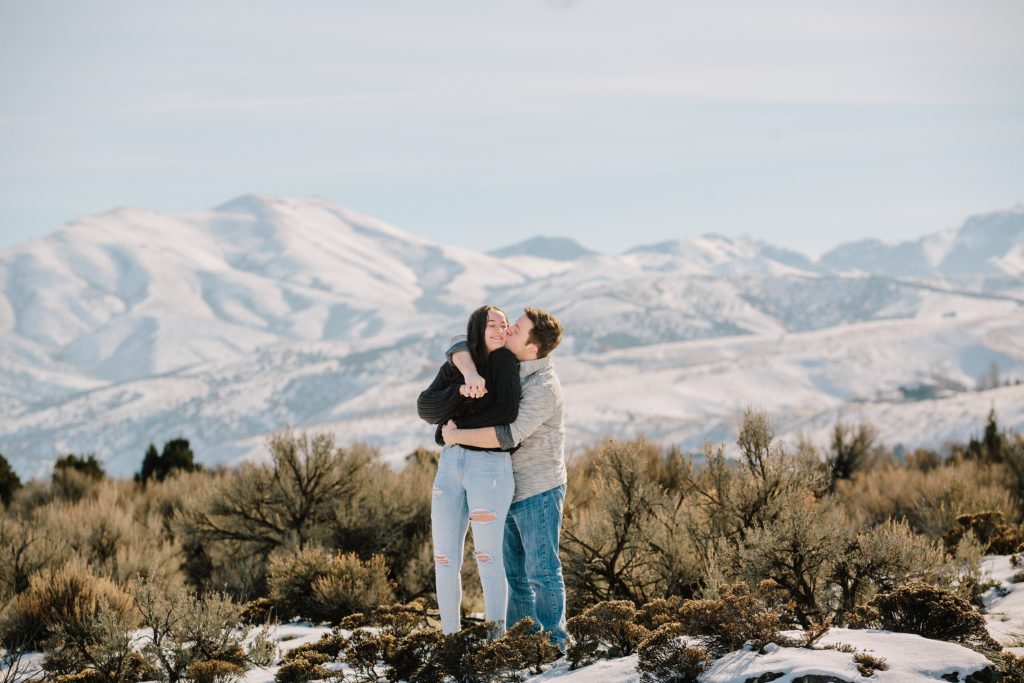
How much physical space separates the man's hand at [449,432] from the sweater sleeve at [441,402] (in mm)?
51

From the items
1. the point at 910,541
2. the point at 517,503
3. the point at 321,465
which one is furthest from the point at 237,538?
the point at 910,541

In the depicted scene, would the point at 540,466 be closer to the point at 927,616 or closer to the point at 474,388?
the point at 474,388

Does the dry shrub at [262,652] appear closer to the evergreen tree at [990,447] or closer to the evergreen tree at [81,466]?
the evergreen tree at [81,466]

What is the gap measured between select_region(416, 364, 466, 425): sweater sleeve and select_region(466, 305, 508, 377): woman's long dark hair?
172 millimetres

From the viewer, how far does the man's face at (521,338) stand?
17.7ft

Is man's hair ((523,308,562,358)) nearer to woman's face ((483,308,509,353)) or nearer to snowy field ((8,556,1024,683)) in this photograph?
woman's face ((483,308,509,353))

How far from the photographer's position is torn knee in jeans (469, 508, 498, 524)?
5262mm

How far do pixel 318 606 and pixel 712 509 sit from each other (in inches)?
133

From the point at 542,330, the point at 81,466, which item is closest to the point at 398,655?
the point at 542,330

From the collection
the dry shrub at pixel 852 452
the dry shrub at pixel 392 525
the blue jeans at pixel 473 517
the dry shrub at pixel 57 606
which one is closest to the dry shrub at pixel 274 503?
the dry shrub at pixel 392 525

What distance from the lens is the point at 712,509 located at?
319 inches

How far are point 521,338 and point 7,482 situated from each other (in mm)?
12807

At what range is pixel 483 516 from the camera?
5266mm

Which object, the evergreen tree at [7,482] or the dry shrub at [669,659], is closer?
the dry shrub at [669,659]
